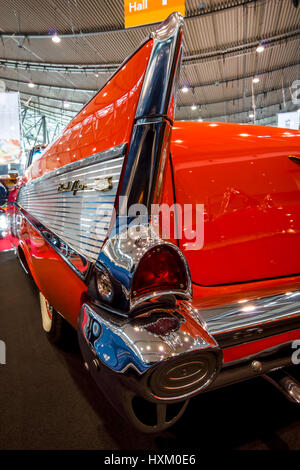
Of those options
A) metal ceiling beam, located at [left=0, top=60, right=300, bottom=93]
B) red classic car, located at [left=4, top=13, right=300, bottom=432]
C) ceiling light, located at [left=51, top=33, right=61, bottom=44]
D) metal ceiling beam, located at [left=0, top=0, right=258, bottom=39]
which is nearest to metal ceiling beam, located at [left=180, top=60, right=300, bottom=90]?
metal ceiling beam, located at [left=0, top=60, right=300, bottom=93]

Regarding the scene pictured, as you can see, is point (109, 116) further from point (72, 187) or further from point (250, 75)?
point (250, 75)

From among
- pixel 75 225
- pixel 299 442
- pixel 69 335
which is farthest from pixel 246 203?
pixel 69 335

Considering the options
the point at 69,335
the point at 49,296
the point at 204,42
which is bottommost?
the point at 69,335

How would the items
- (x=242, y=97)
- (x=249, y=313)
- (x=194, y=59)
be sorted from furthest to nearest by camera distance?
(x=242, y=97) < (x=194, y=59) < (x=249, y=313)

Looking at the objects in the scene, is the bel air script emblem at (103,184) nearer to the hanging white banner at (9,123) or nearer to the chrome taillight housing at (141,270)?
the chrome taillight housing at (141,270)

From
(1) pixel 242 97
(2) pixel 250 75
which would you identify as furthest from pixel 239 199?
(1) pixel 242 97

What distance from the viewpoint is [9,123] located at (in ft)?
30.0

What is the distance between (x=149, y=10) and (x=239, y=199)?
15.8 feet

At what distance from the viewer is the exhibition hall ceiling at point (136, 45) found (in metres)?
7.29

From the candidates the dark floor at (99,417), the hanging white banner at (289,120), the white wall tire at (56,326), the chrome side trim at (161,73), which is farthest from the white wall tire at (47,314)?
the hanging white banner at (289,120)

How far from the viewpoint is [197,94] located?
45.8 ft

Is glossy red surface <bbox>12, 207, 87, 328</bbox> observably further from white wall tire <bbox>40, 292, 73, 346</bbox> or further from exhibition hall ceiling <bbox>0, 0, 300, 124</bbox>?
exhibition hall ceiling <bbox>0, 0, 300, 124</bbox>

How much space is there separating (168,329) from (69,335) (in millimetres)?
1373

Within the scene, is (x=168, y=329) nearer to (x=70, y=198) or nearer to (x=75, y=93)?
(x=70, y=198)
